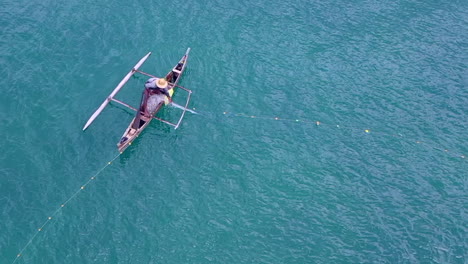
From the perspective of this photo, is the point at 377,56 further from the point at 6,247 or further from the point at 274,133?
the point at 6,247

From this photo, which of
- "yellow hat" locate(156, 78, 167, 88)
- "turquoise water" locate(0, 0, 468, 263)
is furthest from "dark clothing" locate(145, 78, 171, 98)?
"turquoise water" locate(0, 0, 468, 263)

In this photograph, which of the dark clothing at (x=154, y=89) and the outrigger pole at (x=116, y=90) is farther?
the dark clothing at (x=154, y=89)

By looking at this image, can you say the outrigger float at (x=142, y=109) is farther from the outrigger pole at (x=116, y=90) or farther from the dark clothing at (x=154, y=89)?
the dark clothing at (x=154, y=89)

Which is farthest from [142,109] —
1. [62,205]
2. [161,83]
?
[62,205]

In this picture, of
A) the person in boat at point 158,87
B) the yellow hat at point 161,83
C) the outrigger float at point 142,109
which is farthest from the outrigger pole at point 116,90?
the yellow hat at point 161,83

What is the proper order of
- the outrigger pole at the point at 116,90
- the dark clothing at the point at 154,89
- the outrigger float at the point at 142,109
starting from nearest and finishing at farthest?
the outrigger float at the point at 142,109, the outrigger pole at the point at 116,90, the dark clothing at the point at 154,89

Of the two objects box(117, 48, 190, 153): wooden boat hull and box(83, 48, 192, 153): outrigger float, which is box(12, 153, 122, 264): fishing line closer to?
box(117, 48, 190, 153): wooden boat hull

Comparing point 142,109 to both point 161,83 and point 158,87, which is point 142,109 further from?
point 161,83

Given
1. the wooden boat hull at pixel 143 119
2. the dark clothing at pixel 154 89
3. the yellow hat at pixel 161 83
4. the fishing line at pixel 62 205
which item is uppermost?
the yellow hat at pixel 161 83

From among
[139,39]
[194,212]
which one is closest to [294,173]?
[194,212]
